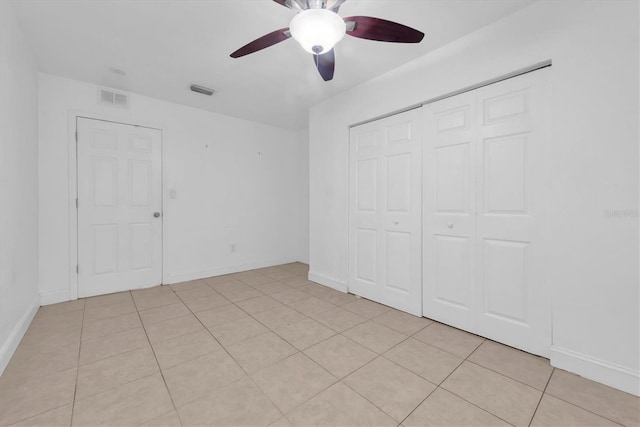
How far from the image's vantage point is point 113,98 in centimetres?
332

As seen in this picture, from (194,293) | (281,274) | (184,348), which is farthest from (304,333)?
(281,274)

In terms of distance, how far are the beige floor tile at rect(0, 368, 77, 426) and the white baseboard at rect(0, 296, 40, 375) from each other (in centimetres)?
17

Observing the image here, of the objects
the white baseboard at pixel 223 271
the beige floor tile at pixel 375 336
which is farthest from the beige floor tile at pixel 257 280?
the beige floor tile at pixel 375 336

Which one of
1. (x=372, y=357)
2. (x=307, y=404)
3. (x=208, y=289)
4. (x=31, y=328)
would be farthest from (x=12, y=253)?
(x=372, y=357)

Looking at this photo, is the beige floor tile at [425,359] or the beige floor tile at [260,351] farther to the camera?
the beige floor tile at [260,351]

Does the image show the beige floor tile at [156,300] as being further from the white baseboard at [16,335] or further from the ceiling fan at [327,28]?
the ceiling fan at [327,28]

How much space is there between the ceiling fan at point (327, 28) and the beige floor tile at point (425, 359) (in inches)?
83.3

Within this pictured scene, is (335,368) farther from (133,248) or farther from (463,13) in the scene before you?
(133,248)

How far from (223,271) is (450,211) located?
346 centimetres

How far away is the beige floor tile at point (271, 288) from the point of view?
345 cm

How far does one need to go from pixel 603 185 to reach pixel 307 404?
2.22 m

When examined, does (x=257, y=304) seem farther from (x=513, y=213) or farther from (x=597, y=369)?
(x=597, y=369)

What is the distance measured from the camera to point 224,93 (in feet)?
11.4

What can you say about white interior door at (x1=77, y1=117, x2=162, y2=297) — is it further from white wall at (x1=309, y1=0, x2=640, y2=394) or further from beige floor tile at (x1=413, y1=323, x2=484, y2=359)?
white wall at (x1=309, y1=0, x2=640, y2=394)
